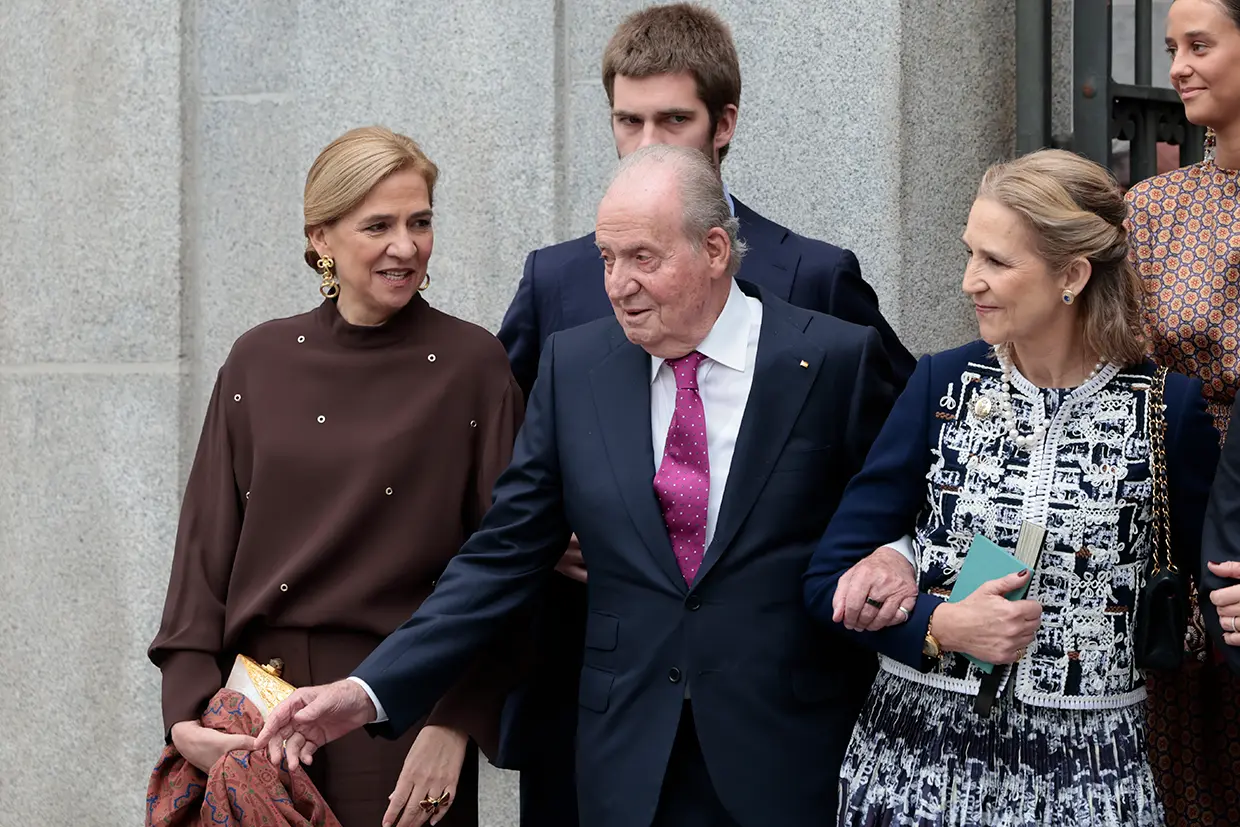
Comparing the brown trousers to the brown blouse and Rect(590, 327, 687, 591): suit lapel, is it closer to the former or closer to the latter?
the brown blouse

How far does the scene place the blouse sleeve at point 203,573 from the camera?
12.1ft

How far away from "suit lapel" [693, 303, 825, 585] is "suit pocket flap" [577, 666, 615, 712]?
293 mm

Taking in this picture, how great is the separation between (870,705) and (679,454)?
2.07ft

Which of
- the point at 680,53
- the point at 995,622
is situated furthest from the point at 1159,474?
the point at 680,53

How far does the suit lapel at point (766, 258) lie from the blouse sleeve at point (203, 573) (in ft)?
4.15

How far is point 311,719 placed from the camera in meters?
3.37

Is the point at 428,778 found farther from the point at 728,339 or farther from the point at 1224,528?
the point at 1224,528

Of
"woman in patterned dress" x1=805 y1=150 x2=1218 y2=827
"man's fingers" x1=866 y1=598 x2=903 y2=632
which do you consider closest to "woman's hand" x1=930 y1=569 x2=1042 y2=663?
"woman in patterned dress" x1=805 y1=150 x2=1218 y2=827

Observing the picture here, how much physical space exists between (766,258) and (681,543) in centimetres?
91

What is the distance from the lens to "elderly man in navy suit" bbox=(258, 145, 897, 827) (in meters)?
3.40

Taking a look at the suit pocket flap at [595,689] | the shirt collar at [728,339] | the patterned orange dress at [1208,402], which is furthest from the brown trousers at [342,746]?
the patterned orange dress at [1208,402]

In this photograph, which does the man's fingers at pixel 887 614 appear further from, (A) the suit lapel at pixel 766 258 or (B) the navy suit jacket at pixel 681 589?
(A) the suit lapel at pixel 766 258

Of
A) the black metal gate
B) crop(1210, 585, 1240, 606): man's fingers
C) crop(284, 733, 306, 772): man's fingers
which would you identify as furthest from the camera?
the black metal gate

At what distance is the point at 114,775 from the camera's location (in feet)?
20.2
